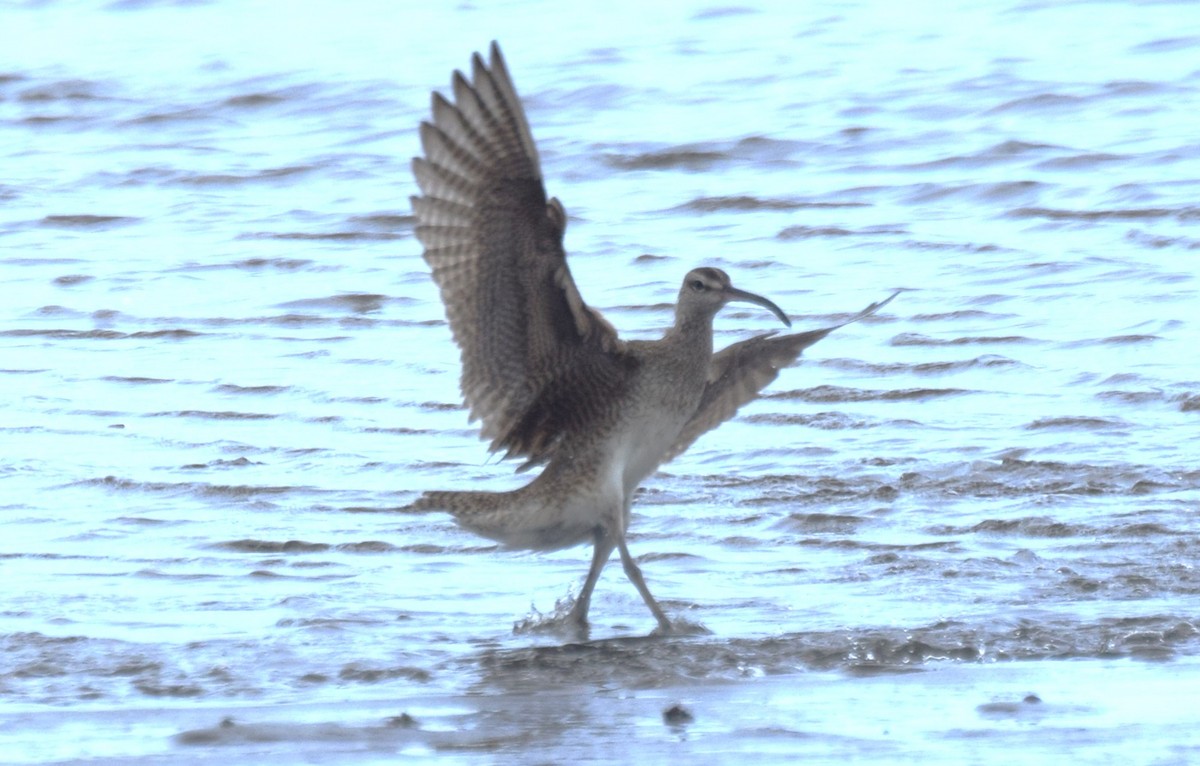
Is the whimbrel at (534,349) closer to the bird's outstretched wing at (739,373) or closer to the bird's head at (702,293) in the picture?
the bird's head at (702,293)

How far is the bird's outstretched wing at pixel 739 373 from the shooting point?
6914 mm

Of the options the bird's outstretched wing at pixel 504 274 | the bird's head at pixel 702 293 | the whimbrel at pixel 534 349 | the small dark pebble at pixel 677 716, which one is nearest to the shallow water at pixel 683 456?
the small dark pebble at pixel 677 716

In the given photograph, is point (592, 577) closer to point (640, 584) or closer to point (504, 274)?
point (640, 584)

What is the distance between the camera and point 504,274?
19.9 ft

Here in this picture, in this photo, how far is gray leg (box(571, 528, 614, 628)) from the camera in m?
6.03

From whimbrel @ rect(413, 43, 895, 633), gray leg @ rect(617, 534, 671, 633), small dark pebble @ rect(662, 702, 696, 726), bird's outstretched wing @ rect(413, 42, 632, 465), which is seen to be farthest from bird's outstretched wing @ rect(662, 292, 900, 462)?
small dark pebble @ rect(662, 702, 696, 726)

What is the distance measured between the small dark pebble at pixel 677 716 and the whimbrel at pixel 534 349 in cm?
90

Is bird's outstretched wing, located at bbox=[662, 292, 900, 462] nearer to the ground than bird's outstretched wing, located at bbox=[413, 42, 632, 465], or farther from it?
nearer to the ground

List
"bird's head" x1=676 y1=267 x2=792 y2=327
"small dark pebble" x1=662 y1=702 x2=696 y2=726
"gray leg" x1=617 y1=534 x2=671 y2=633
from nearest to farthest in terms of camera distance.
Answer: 1. "small dark pebble" x1=662 y1=702 x2=696 y2=726
2. "gray leg" x1=617 y1=534 x2=671 y2=633
3. "bird's head" x1=676 y1=267 x2=792 y2=327

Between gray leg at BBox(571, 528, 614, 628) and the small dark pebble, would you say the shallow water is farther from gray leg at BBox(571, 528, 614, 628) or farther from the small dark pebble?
gray leg at BBox(571, 528, 614, 628)

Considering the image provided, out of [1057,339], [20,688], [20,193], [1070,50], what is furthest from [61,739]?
[1070,50]

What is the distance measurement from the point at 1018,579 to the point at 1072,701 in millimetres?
1291

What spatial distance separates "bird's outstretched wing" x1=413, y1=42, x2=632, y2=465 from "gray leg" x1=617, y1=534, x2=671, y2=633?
41cm

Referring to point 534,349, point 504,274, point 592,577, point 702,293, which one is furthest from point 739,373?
point 504,274
